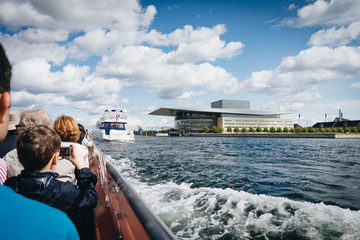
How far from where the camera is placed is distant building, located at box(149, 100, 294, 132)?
89.6 metres

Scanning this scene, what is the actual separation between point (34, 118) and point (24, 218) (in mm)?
1730

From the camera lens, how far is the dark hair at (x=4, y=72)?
0.58 metres

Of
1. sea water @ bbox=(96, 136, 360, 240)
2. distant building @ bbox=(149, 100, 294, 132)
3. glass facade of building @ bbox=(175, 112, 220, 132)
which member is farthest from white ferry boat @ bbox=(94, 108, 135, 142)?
glass facade of building @ bbox=(175, 112, 220, 132)

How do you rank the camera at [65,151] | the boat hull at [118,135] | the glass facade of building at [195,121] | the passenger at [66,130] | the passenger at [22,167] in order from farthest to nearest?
the glass facade of building at [195,121], the boat hull at [118,135], the passenger at [66,130], the passenger at [22,167], the camera at [65,151]

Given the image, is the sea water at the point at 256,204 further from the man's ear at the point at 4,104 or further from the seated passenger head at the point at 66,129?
the man's ear at the point at 4,104

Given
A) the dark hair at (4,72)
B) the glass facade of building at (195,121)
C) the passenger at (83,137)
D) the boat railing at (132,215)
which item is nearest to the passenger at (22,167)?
the boat railing at (132,215)

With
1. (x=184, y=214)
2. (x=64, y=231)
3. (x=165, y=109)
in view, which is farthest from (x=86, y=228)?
(x=165, y=109)

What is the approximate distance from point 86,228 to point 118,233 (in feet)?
0.84

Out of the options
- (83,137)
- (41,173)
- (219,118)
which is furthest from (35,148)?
(219,118)

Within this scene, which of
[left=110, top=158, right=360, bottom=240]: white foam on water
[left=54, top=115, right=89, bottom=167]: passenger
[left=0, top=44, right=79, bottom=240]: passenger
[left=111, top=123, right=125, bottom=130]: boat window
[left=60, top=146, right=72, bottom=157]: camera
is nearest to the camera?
[left=0, top=44, right=79, bottom=240]: passenger

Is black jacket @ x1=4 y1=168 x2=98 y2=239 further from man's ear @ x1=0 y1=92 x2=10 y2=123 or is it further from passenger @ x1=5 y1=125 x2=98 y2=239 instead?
man's ear @ x1=0 y1=92 x2=10 y2=123

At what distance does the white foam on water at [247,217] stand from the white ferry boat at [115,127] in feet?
85.0

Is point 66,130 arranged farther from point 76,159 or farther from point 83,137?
point 83,137

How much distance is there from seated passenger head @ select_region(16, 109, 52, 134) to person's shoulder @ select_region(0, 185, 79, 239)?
65.2 inches
